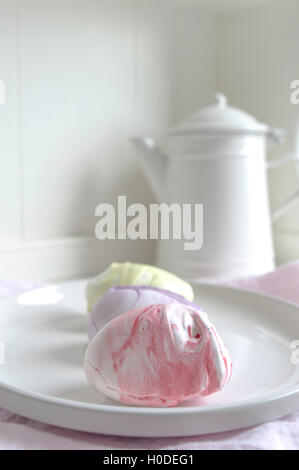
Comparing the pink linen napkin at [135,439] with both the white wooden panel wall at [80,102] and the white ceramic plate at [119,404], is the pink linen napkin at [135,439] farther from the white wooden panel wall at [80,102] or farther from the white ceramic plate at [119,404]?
the white wooden panel wall at [80,102]

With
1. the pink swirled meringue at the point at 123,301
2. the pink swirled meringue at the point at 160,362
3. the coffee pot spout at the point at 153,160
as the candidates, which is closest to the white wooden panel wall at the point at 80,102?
the coffee pot spout at the point at 153,160

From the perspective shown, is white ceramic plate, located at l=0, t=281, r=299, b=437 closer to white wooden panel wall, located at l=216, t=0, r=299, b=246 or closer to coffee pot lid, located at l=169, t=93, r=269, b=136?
coffee pot lid, located at l=169, t=93, r=269, b=136

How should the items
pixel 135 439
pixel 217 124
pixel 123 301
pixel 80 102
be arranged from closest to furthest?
pixel 135 439 < pixel 123 301 < pixel 217 124 < pixel 80 102

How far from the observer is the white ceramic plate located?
0.33 meters

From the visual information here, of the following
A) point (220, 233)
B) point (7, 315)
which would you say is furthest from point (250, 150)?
point (7, 315)

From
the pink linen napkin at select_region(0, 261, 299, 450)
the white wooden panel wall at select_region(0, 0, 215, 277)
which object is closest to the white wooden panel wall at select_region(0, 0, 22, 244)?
the white wooden panel wall at select_region(0, 0, 215, 277)

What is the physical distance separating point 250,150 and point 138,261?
35 cm

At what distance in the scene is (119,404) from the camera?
374 millimetres

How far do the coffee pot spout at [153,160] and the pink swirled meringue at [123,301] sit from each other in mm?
502

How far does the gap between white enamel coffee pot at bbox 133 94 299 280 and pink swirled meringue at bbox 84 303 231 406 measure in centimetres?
55

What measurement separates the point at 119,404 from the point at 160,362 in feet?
0.14

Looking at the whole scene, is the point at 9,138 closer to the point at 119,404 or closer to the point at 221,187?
the point at 221,187

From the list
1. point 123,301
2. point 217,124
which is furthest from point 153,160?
point 123,301
